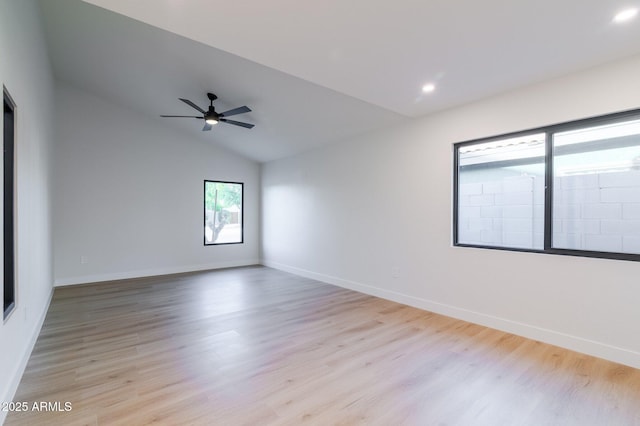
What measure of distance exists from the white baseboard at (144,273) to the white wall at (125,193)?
0.7 inches

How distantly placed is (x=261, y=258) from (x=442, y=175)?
502cm

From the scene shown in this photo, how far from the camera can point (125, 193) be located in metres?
5.75

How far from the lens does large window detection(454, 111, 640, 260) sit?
8.55 feet

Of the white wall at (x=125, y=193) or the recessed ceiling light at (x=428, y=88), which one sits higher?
the recessed ceiling light at (x=428, y=88)

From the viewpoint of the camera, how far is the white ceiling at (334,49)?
1.99 meters

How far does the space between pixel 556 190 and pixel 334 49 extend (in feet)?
8.42

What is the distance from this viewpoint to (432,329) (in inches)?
129

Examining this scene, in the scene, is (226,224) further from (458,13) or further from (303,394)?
(458,13)

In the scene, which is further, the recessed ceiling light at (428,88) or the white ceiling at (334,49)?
the recessed ceiling light at (428,88)

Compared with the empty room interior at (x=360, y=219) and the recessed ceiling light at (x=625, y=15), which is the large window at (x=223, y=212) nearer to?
the empty room interior at (x=360, y=219)

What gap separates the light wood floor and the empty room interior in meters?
0.02

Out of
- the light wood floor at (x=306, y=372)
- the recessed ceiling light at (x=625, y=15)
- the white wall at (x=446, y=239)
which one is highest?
the recessed ceiling light at (x=625, y=15)

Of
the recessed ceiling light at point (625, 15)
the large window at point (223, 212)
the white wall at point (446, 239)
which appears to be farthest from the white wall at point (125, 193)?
the recessed ceiling light at point (625, 15)

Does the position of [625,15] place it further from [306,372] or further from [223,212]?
[223,212]
